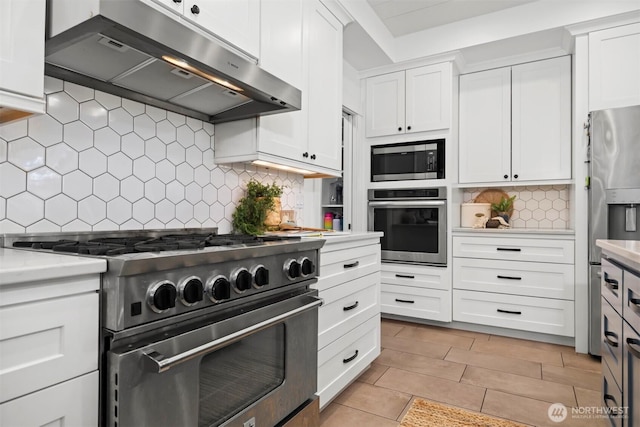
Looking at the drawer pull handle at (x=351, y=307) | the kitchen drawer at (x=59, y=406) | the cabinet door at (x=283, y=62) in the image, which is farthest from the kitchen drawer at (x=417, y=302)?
the kitchen drawer at (x=59, y=406)

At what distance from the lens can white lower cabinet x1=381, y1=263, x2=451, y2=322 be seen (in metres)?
3.37

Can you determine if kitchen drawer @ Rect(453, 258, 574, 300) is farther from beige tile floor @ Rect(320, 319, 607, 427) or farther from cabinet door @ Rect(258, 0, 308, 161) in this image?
cabinet door @ Rect(258, 0, 308, 161)

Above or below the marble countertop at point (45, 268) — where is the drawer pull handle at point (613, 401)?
below

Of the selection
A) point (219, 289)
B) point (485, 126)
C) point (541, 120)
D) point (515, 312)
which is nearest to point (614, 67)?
point (541, 120)

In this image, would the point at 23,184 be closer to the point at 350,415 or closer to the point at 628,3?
the point at 350,415

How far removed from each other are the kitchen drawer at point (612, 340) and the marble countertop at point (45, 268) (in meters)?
1.79

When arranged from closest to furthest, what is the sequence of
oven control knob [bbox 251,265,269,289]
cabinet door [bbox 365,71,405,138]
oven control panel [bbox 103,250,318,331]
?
oven control panel [bbox 103,250,318,331], oven control knob [bbox 251,265,269,289], cabinet door [bbox 365,71,405,138]

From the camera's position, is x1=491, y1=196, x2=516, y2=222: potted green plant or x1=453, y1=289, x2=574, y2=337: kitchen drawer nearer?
x1=453, y1=289, x2=574, y2=337: kitchen drawer

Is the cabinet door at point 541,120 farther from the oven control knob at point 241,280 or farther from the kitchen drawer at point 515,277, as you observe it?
the oven control knob at point 241,280

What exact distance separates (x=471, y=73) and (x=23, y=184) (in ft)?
12.1

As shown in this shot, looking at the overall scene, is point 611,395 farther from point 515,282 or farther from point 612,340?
point 515,282

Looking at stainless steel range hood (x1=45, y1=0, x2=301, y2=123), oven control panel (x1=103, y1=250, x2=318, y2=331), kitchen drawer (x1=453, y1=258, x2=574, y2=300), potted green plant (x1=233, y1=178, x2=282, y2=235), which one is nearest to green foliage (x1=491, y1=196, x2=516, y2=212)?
kitchen drawer (x1=453, y1=258, x2=574, y2=300)

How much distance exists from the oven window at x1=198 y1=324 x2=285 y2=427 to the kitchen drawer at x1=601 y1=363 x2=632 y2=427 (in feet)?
4.31

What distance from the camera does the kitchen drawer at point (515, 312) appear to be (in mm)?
2990
